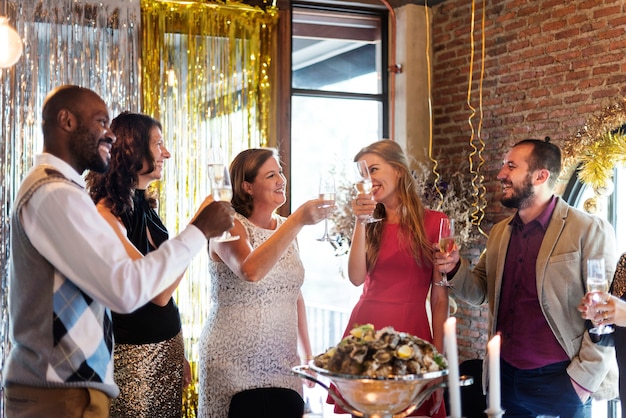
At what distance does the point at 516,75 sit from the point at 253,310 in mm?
3208

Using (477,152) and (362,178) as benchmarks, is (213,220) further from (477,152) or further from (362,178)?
(477,152)

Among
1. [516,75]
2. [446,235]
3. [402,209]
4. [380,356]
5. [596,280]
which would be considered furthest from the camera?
[516,75]

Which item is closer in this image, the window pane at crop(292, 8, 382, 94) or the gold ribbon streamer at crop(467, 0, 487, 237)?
the gold ribbon streamer at crop(467, 0, 487, 237)

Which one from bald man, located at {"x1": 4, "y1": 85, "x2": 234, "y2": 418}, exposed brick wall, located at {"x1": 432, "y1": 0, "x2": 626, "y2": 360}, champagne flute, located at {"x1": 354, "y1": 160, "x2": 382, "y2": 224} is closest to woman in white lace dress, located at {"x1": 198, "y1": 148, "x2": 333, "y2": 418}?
champagne flute, located at {"x1": 354, "y1": 160, "x2": 382, "y2": 224}

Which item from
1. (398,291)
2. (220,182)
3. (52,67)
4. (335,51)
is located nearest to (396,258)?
(398,291)

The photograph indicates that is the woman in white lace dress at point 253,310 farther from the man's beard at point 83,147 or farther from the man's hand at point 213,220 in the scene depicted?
the man's beard at point 83,147

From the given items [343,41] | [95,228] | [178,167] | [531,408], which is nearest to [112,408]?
[95,228]

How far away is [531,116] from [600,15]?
32.8 inches

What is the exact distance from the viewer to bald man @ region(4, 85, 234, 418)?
2.20m

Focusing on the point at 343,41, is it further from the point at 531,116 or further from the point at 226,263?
the point at 226,263

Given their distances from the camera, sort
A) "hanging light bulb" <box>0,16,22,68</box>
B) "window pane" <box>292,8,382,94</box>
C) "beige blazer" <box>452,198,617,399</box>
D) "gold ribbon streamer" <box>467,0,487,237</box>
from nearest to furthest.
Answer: "beige blazer" <box>452,198,617,399</box> → "hanging light bulb" <box>0,16,22,68</box> → "gold ribbon streamer" <box>467,0,487,237</box> → "window pane" <box>292,8,382,94</box>

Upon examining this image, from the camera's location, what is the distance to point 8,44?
17.0 ft

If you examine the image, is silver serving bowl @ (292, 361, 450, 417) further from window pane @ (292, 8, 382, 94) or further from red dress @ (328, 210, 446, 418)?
window pane @ (292, 8, 382, 94)

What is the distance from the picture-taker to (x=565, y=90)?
201 inches
